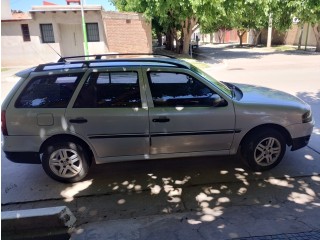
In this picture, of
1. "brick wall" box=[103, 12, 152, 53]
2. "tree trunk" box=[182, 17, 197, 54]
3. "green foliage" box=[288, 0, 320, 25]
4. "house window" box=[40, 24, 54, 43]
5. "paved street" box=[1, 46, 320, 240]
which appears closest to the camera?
"paved street" box=[1, 46, 320, 240]

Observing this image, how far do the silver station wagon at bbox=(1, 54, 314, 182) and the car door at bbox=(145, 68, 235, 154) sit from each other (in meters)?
0.01

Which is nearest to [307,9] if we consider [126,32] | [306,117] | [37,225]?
[126,32]

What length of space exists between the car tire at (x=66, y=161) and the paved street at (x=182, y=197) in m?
0.15

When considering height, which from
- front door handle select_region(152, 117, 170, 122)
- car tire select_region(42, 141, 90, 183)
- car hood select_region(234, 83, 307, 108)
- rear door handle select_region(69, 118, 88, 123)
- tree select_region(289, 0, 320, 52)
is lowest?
car tire select_region(42, 141, 90, 183)

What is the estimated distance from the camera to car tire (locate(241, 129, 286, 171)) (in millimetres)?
4285

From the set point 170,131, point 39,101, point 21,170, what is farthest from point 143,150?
point 21,170

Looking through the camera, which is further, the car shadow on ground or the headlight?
the headlight

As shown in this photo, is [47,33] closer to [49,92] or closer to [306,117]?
[49,92]

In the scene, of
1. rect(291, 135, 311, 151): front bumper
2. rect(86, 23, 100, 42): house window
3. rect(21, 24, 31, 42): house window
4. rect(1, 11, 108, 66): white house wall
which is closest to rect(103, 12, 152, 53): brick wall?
rect(1, 11, 108, 66): white house wall

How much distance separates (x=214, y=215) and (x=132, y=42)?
1981 centimetres

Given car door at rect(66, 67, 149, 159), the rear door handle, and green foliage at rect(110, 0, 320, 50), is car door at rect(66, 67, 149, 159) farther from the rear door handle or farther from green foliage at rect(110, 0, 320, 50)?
green foliage at rect(110, 0, 320, 50)

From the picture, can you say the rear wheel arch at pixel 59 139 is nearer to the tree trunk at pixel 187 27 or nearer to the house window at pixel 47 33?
the house window at pixel 47 33

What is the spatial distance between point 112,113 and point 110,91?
33cm

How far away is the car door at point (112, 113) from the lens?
4043mm
